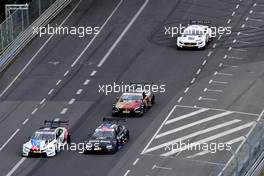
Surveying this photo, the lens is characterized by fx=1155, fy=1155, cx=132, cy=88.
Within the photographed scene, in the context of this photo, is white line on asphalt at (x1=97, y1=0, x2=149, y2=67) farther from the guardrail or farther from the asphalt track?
the guardrail

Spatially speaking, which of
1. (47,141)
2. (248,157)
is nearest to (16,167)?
(47,141)

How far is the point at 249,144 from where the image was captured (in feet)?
222

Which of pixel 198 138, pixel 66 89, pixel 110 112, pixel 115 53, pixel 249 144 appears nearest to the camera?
pixel 249 144

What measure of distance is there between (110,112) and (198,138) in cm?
900

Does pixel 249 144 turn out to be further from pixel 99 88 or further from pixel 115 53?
pixel 115 53

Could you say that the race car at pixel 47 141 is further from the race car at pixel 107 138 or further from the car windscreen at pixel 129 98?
the car windscreen at pixel 129 98

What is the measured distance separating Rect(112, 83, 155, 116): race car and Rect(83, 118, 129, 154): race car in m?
3.91

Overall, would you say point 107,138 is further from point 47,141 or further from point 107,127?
point 47,141

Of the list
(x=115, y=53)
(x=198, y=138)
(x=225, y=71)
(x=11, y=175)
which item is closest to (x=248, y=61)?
(x=225, y=71)

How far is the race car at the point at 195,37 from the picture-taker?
3979 inches

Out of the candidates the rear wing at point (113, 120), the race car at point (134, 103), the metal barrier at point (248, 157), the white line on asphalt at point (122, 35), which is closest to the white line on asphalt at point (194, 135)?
the rear wing at point (113, 120)

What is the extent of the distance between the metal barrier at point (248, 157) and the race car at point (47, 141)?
597 inches

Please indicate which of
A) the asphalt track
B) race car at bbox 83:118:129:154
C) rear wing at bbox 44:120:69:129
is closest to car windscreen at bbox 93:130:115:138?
race car at bbox 83:118:129:154

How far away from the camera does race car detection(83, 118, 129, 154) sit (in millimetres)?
78812
